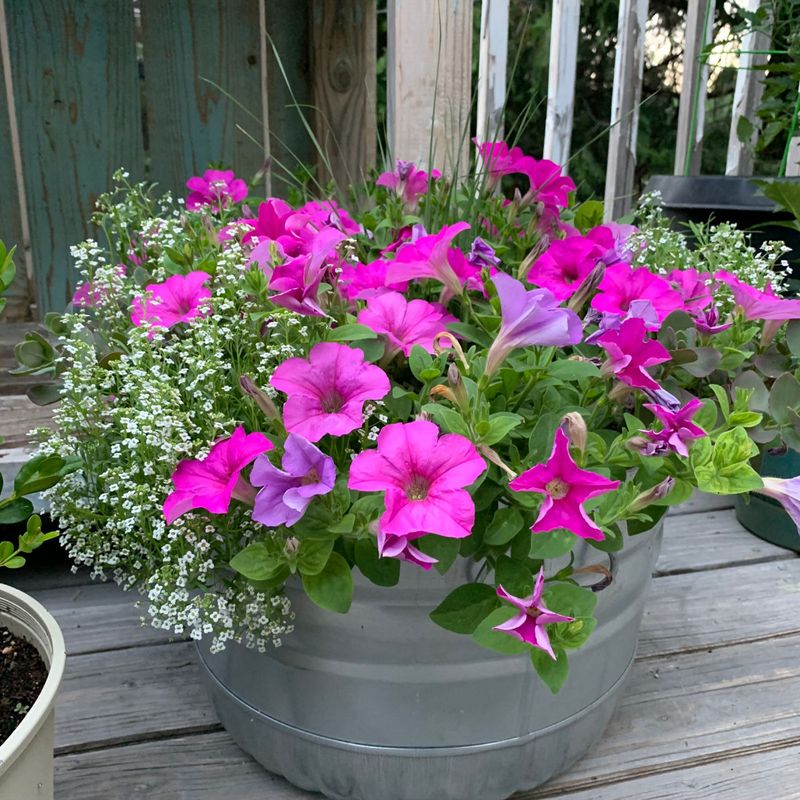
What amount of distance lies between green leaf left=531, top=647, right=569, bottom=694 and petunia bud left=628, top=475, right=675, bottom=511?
12 cm

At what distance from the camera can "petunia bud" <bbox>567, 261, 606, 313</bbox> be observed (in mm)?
718

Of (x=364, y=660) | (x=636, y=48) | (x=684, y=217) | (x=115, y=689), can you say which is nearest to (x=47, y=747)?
(x=364, y=660)

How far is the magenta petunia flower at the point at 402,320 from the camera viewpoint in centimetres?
67

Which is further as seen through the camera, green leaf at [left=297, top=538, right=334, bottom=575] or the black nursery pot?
the black nursery pot

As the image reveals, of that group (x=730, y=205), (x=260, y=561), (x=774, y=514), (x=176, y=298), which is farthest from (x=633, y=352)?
(x=730, y=205)

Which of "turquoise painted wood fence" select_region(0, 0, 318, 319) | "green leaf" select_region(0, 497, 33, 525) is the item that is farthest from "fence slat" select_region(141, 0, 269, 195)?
"green leaf" select_region(0, 497, 33, 525)

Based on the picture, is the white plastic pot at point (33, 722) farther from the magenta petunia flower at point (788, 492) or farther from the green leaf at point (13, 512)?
the magenta petunia flower at point (788, 492)

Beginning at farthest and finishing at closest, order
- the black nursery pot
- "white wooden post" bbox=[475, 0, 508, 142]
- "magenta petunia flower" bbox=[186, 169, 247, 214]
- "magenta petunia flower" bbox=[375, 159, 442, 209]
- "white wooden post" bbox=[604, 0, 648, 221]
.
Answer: "white wooden post" bbox=[604, 0, 648, 221]
"white wooden post" bbox=[475, 0, 508, 142]
the black nursery pot
"magenta petunia flower" bbox=[186, 169, 247, 214]
"magenta petunia flower" bbox=[375, 159, 442, 209]

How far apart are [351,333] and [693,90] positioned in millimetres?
1865

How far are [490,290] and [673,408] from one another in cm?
25

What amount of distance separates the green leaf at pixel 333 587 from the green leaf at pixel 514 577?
0.12 m

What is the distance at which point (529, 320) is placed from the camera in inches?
22.7

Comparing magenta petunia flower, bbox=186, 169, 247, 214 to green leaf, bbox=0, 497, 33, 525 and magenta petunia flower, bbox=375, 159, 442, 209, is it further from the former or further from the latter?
green leaf, bbox=0, 497, 33, 525

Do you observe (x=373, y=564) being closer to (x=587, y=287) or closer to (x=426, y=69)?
(x=587, y=287)
